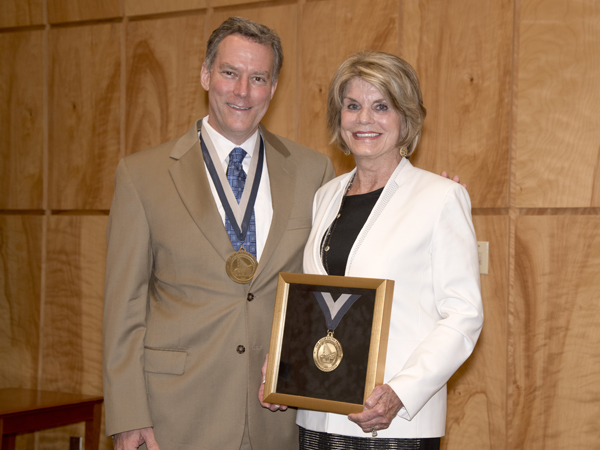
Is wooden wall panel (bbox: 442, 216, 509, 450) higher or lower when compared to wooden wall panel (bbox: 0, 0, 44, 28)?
lower

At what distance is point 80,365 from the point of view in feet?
14.9

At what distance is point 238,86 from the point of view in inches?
93.0

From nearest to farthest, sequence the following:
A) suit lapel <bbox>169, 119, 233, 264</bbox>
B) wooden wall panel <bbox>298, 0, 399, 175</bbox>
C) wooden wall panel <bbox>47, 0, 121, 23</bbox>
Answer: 1. suit lapel <bbox>169, 119, 233, 264</bbox>
2. wooden wall panel <bbox>298, 0, 399, 175</bbox>
3. wooden wall panel <bbox>47, 0, 121, 23</bbox>

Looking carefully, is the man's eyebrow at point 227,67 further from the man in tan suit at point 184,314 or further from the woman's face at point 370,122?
the woman's face at point 370,122

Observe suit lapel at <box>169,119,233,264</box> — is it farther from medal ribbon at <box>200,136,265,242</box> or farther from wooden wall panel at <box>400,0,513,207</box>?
wooden wall panel at <box>400,0,513,207</box>

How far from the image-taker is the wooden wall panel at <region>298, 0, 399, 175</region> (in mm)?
3740

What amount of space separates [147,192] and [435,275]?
3.45ft

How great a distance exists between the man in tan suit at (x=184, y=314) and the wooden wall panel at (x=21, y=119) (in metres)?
2.78

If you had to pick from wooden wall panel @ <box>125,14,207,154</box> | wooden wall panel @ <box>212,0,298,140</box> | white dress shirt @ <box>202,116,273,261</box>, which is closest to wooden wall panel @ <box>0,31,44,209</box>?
wooden wall panel @ <box>125,14,207,154</box>

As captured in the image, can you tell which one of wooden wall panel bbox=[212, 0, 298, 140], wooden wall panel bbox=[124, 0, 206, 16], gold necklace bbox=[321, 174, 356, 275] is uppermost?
wooden wall panel bbox=[124, 0, 206, 16]

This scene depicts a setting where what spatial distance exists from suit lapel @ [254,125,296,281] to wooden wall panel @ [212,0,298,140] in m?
1.43

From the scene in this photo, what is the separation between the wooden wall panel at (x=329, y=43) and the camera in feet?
12.3

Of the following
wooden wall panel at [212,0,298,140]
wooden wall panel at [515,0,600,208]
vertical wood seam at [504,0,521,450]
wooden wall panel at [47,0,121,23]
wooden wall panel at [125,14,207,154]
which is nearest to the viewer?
wooden wall panel at [515,0,600,208]

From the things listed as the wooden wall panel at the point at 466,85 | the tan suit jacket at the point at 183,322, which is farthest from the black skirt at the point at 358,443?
the wooden wall panel at the point at 466,85
